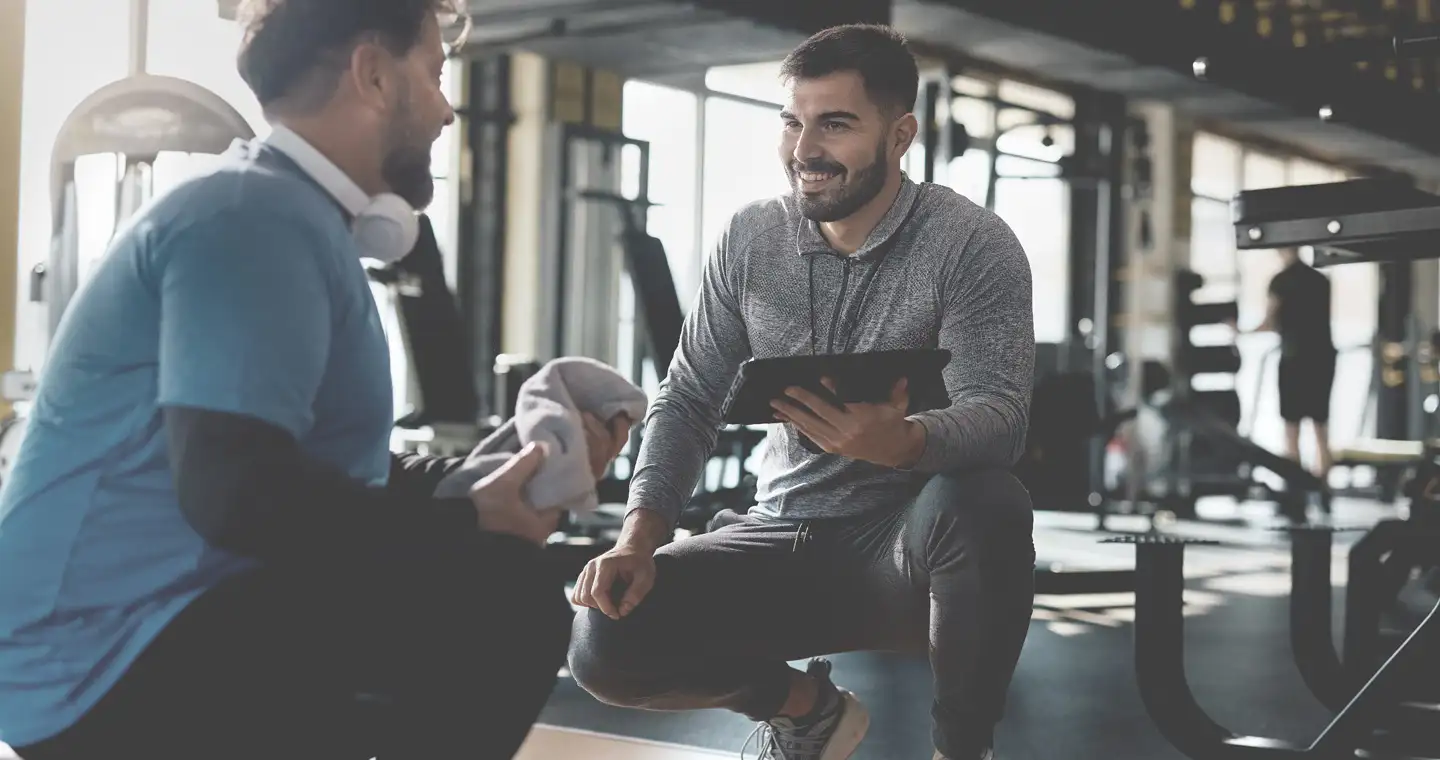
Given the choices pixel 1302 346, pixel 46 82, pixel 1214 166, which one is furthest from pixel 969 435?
pixel 1214 166

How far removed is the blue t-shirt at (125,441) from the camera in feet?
3.79

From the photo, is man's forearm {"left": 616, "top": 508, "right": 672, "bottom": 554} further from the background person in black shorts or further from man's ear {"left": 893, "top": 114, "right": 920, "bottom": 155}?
the background person in black shorts

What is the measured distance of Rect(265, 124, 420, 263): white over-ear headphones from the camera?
1.28 meters

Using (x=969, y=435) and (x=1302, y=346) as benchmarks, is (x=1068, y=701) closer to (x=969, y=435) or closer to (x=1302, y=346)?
(x=969, y=435)

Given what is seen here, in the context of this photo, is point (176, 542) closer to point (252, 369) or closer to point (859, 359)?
point (252, 369)

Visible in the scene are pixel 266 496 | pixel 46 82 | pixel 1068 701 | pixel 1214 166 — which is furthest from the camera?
pixel 1214 166

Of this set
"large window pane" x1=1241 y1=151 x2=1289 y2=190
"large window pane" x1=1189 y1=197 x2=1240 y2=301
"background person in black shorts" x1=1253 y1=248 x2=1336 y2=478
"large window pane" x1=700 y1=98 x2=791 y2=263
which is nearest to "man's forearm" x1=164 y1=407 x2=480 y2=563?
"background person in black shorts" x1=1253 y1=248 x2=1336 y2=478

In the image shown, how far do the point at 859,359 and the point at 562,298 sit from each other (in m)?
6.19

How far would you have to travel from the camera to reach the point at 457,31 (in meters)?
1.63

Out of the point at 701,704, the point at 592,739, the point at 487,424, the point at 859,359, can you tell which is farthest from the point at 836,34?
the point at 487,424

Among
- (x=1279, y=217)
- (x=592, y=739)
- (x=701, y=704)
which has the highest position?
(x=1279, y=217)

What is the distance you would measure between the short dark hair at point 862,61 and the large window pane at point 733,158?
8.08m

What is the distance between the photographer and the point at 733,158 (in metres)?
10.3

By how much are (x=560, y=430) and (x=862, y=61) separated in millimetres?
768
